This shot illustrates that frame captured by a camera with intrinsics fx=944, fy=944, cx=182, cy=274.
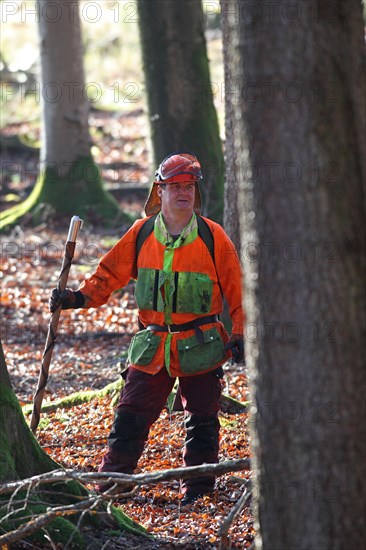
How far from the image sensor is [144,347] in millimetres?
6121

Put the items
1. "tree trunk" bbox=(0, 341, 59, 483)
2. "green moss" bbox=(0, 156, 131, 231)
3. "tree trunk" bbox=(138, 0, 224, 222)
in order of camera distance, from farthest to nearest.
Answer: "green moss" bbox=(0, 156, 131, 231), "tree trunk" bbox=(138, 0, 224, 222), "tree trunk" bbox=(0, 341, 59, 483)

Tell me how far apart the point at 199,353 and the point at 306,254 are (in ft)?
8.78

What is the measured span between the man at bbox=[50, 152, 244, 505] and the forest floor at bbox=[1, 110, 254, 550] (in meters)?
0.38

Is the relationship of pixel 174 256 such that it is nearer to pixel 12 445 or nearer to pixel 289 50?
pixel 12 445

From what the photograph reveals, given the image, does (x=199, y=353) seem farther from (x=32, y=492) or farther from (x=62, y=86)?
(x=62, y=86)

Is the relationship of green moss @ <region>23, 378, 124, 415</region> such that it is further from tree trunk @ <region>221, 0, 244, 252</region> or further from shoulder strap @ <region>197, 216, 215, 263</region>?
shoulder strap @ <region>197, 216, 215, 263</region>

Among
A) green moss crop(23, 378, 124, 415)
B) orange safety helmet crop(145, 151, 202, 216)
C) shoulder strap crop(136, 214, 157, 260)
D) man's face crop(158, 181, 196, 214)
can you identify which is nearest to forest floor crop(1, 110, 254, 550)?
green moss crop(23, 378, 124, 415)

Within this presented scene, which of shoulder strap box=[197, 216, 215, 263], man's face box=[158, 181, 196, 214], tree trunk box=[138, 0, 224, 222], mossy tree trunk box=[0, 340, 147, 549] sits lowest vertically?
mossy tree trunk box=[0, 340, 147, 549]

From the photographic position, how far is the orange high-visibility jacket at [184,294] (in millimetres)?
6059

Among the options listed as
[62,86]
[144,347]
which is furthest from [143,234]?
[62,86]

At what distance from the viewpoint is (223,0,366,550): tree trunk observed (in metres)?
3.43

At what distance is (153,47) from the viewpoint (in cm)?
1240

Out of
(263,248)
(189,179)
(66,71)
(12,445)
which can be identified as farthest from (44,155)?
(263,248)

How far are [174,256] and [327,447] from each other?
271 centimetres
